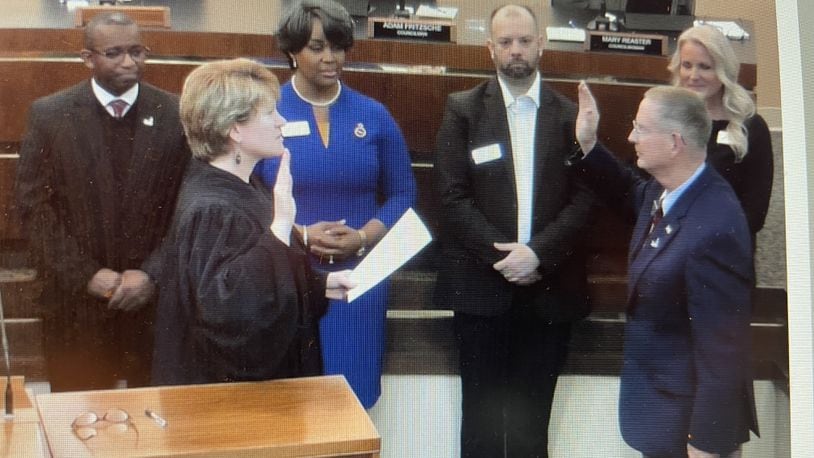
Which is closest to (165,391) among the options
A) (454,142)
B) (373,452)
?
(373,452)

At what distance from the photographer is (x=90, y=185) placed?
1.86 metres

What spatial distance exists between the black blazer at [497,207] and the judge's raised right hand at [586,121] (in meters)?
0.02

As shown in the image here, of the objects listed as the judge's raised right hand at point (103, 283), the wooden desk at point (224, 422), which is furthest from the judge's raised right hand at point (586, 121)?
the judge's raised right hand at point (103, 283)

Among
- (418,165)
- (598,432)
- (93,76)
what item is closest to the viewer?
(93,76)

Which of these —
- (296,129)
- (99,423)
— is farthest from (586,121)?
(99,423)

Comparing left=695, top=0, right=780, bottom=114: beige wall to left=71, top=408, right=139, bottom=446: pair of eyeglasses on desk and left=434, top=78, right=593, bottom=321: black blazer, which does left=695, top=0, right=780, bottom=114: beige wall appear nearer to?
left=434, top=78, right=593, bottom=321: black blazer

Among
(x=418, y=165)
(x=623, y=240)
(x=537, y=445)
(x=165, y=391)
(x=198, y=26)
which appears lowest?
(x=537, y=445)

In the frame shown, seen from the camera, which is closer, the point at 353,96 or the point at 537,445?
the point at 353,96

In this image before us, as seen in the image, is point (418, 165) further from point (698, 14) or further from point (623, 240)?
point (698, 14)

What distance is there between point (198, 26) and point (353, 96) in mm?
347

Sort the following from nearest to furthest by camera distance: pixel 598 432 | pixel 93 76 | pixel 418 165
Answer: pixel 93 76
pixel 418 165
pixel 598 432

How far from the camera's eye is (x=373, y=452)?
1.90 metres

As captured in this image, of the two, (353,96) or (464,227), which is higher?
(353,96)

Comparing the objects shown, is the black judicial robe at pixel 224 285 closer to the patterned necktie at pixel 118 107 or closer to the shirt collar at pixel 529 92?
the patterned necktie at pixel 118 107
